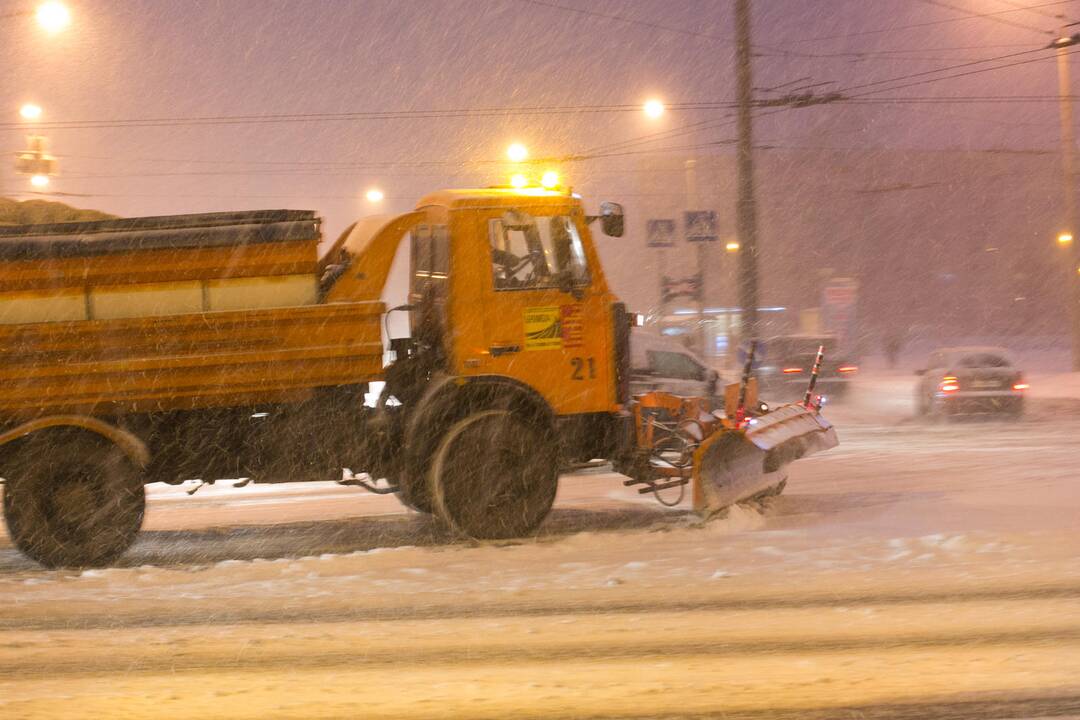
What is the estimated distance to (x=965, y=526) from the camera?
8.88 metres

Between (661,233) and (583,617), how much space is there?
19.8m

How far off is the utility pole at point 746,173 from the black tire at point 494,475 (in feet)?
40.6

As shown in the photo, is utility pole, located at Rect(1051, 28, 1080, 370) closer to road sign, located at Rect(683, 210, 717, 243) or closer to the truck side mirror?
road sign, located at Rect(683, 210, 717, 243)

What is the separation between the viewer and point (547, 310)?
8820 millimetres

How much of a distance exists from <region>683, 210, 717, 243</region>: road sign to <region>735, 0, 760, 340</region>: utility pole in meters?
A: 1.74

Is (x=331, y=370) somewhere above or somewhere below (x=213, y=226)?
below

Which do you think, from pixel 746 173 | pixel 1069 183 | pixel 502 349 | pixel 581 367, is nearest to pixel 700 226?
pixel 746 173

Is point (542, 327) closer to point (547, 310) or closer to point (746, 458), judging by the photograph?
point (547, 310)

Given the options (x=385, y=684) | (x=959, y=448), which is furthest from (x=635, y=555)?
(x=959, y=448)

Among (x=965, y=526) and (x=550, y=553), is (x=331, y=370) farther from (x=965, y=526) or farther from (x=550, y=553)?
(x=965, y=526)

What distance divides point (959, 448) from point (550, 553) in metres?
8.74

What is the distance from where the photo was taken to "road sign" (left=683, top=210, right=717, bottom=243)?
74.2 ft

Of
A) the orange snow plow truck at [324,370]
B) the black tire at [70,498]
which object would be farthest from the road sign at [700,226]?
the black tire at [70,498]

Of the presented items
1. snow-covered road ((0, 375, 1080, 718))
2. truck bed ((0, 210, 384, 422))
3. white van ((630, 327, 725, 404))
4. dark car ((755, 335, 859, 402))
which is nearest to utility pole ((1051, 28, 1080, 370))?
dark car ((755, 335, 859, 402))
